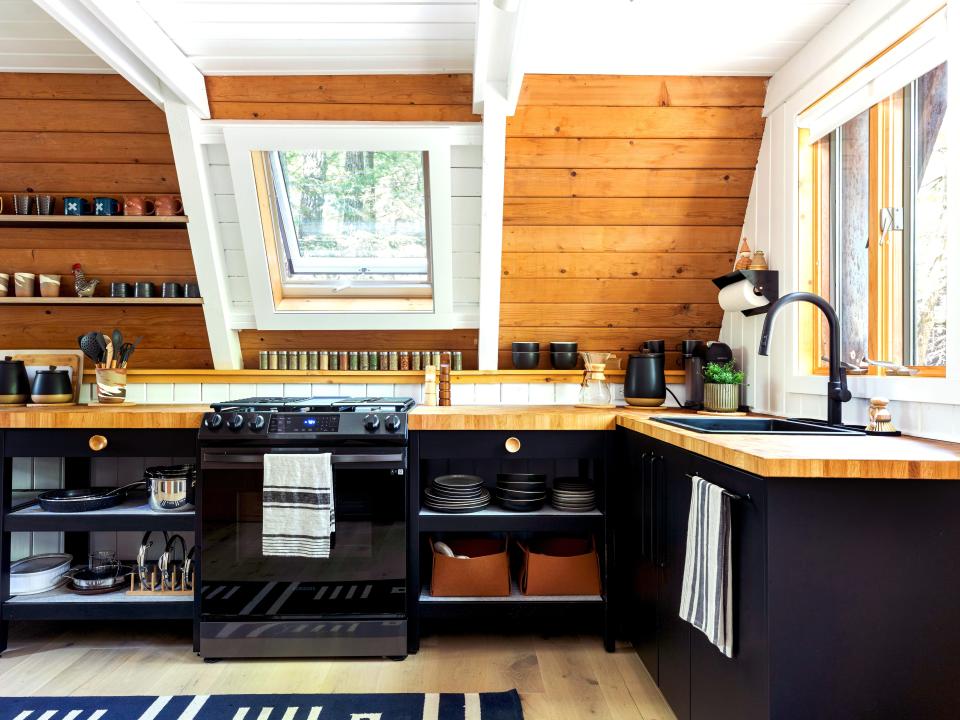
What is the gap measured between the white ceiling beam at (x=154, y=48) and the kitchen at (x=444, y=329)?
2 cm

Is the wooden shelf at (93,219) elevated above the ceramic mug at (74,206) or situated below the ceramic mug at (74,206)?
below

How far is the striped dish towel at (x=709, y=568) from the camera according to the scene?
5.16 feet

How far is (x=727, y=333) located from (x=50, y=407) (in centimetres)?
312

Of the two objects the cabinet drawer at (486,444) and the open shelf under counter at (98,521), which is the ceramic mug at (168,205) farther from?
the cabinet drawer at (486,444)

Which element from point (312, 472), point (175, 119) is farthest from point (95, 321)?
point (312, 472)

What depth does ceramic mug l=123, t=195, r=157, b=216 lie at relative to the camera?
296 centimetres

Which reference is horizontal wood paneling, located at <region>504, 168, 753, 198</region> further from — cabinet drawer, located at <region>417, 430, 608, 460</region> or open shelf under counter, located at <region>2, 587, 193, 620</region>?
open shelf under counter, located at <region>2, 587, 193, 620</region>

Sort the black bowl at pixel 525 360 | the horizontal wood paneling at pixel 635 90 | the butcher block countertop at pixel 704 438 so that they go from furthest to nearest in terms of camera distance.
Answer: the black bowl at pixel 525 360, the horizontal wood paneling at pixel 635 90, the butcher block countertop at pixel 704 438

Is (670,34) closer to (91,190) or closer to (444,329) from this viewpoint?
(444,329)

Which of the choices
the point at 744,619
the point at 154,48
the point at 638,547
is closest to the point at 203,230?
the point at 154,48

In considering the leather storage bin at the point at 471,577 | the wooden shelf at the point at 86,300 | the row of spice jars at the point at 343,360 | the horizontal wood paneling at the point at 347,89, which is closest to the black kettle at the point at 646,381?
the row of spice jars at the point at 343,360

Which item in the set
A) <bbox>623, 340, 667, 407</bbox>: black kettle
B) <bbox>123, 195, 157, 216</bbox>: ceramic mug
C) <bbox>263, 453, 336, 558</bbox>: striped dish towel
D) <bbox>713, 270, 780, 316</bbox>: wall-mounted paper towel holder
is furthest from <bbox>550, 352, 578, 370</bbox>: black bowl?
<bbox>123, 195, 157, 216</bbox>: ceramic mug

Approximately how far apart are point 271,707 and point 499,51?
239cm

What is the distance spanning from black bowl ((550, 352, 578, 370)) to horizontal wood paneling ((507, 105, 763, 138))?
3.33 feet
